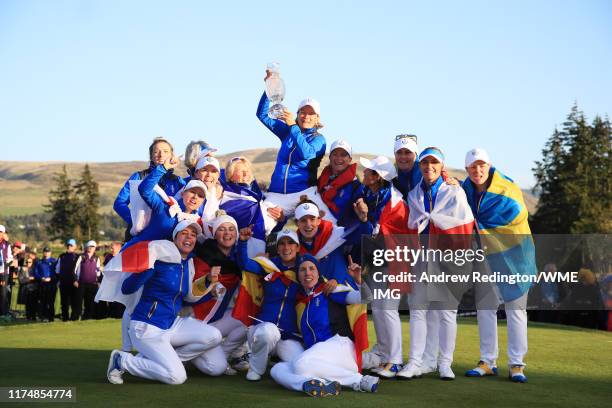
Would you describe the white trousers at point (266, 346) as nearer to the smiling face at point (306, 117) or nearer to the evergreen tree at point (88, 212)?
the smiling face at point (306, 117)

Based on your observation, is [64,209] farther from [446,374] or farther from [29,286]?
[446,374]

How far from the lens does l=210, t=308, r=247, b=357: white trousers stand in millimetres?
9094

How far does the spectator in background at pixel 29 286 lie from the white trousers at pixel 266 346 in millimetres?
14770

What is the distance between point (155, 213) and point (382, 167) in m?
2.48

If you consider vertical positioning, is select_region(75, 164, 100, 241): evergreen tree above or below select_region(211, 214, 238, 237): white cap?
above

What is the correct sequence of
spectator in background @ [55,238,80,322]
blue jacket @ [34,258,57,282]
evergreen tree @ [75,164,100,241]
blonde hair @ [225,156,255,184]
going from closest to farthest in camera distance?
blonde hair @ [225,156,255,184] < spectator in background @ [55,238,80,322] < blue jacket @ [34,258,57,282] < evergreen tree @ [75,164,100,241]

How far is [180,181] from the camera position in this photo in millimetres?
9602

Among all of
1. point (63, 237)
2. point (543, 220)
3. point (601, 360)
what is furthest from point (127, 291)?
point (63, 237)

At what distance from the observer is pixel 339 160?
9.30 metres

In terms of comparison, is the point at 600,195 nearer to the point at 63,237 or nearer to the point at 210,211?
the point at 210,211

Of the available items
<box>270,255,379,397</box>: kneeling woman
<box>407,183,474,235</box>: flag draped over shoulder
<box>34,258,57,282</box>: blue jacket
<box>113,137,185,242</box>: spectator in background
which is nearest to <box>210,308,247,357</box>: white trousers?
<box>270,255,379,397</box>: kneeling woman

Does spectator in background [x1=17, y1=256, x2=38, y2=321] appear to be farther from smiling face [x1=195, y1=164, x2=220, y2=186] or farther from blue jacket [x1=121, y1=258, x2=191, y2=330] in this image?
blue jacket [x1=121, y1=258, x2=191, y2=330]

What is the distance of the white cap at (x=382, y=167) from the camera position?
877cm

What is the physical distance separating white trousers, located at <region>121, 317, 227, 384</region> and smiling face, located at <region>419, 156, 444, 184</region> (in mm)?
2760
